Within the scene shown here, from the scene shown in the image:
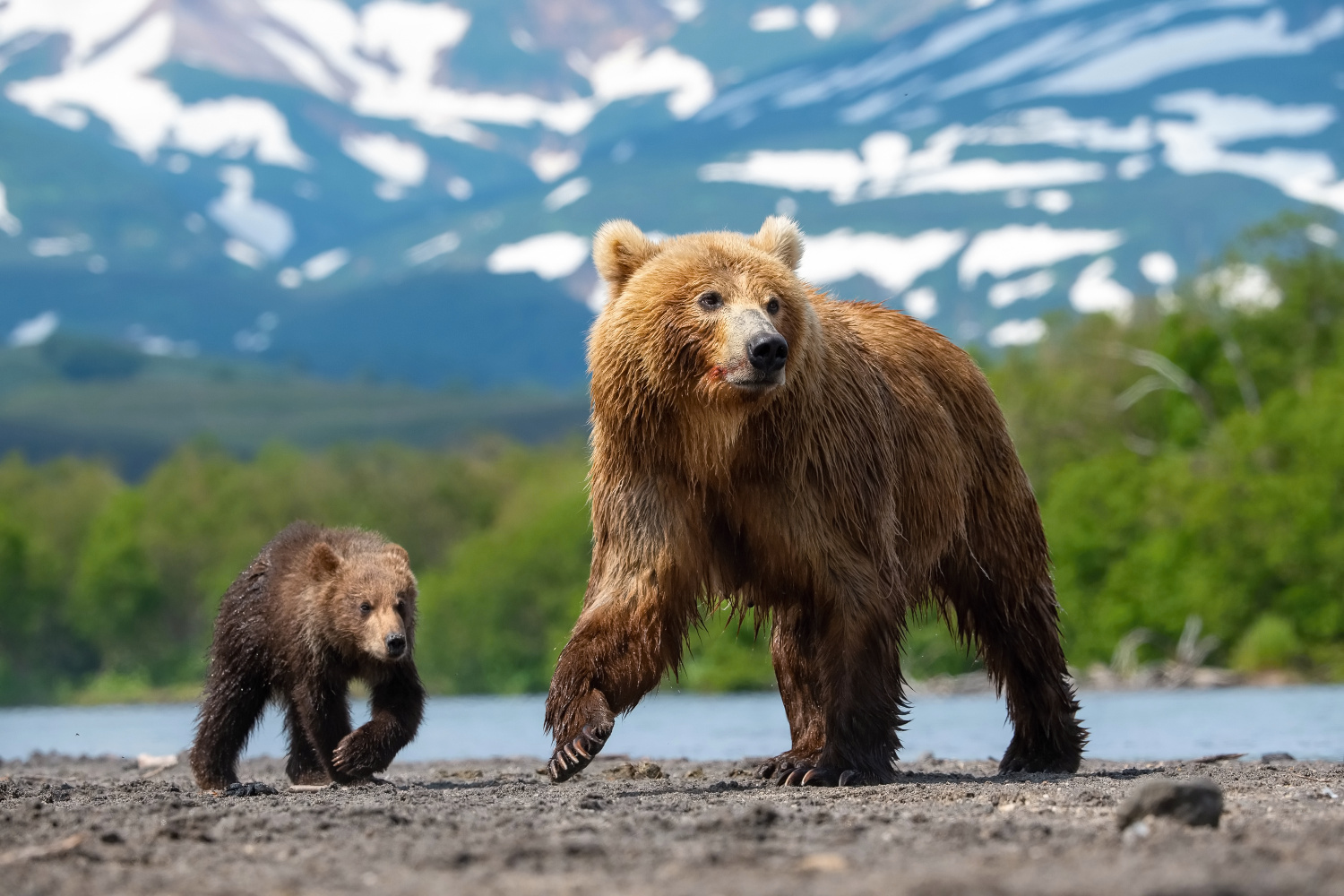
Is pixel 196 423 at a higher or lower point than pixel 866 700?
higher

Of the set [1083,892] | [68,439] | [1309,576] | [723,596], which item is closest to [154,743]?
[723,596]

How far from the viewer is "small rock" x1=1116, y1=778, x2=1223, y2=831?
5.97m

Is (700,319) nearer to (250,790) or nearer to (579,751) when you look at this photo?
(579,751)

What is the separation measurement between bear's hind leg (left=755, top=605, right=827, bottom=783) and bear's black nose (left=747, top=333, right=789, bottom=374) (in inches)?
63.2

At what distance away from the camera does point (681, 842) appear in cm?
586

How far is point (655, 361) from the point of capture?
8.01 m

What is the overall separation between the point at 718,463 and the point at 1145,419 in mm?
45095

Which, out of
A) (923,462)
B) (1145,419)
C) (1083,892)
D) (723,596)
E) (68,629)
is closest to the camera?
(1083,892)

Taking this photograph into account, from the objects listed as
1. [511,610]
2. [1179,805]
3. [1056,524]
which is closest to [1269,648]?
[1056,524]

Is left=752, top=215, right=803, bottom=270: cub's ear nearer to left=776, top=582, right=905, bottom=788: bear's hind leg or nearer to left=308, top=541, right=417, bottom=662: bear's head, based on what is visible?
left=776, top=582, right=905, bottom=788: bear's hind leg

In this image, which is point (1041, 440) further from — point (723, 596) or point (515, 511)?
point (723, 596)

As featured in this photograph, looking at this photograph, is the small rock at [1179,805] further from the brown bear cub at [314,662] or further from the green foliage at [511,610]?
the green foliage at [511,610]

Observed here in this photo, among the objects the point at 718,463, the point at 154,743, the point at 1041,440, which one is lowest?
the point at 154,743

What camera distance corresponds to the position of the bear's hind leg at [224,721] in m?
10.0
